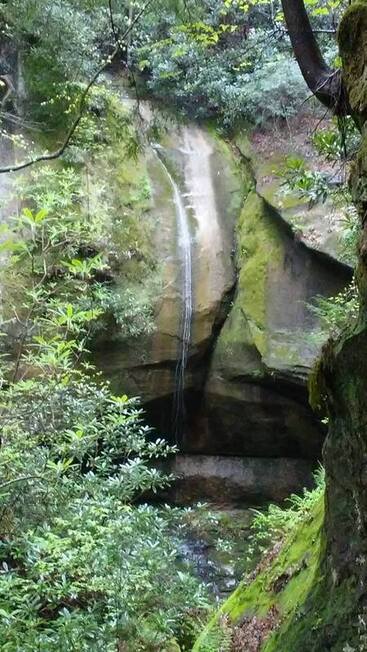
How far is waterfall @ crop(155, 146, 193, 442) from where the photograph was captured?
9.57 metres

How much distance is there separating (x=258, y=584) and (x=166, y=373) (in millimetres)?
5186

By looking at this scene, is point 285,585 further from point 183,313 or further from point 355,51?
point 183,313

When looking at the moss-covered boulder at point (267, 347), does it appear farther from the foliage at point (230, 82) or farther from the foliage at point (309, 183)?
the foliage at point (309, 183)

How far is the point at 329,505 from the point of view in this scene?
10.0ft

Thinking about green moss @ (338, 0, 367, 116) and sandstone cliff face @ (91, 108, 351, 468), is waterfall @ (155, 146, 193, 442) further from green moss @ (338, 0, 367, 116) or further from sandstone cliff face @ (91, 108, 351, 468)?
green moss @ (338, 0, 367, 116)

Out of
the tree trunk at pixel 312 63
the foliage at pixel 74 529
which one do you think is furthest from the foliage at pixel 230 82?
the foliage at pixel 74 529

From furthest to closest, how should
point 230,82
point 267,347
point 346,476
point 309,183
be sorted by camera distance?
point 230,82, point 267,347, point 309,183, point 346,476

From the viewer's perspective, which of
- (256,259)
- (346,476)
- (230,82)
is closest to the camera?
(346,476)

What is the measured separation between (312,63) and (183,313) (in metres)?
6.28

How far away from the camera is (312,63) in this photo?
11.5ft

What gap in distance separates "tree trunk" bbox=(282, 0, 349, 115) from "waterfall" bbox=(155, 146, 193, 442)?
6254 millimetres

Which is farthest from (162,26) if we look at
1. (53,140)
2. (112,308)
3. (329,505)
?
(329,505)

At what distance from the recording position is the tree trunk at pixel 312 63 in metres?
3.40

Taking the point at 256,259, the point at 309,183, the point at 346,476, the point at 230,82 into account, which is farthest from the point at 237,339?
the point at 346,476
